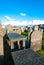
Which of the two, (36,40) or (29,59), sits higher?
(29,59)

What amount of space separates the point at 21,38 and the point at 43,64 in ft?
29.9

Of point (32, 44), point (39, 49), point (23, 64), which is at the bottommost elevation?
point (39, 49)

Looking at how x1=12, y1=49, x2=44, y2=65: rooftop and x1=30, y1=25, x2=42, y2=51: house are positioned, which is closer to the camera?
x1=12, y1=49, x2=44, y2=65: rooftop

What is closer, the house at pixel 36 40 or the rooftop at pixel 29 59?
the rooftop at pixel 29 59

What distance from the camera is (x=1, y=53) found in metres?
9.21

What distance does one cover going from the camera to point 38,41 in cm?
1597

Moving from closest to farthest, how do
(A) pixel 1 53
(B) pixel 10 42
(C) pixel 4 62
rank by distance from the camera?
1. (A) pixel 1 53
2. (C) pixel 4 62
3. (B) pixel 10 42

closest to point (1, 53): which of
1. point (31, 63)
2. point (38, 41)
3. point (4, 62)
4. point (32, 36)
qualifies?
point (4, 62)

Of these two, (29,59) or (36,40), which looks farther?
(36,40)

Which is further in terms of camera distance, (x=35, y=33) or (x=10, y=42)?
(x=35, y=33)

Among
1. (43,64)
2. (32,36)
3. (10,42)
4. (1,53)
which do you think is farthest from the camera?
(32,36)

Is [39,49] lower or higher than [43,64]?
lower

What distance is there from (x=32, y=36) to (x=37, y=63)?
34.2ft

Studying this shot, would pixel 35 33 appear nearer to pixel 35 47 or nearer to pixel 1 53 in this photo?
pixel 35 47
